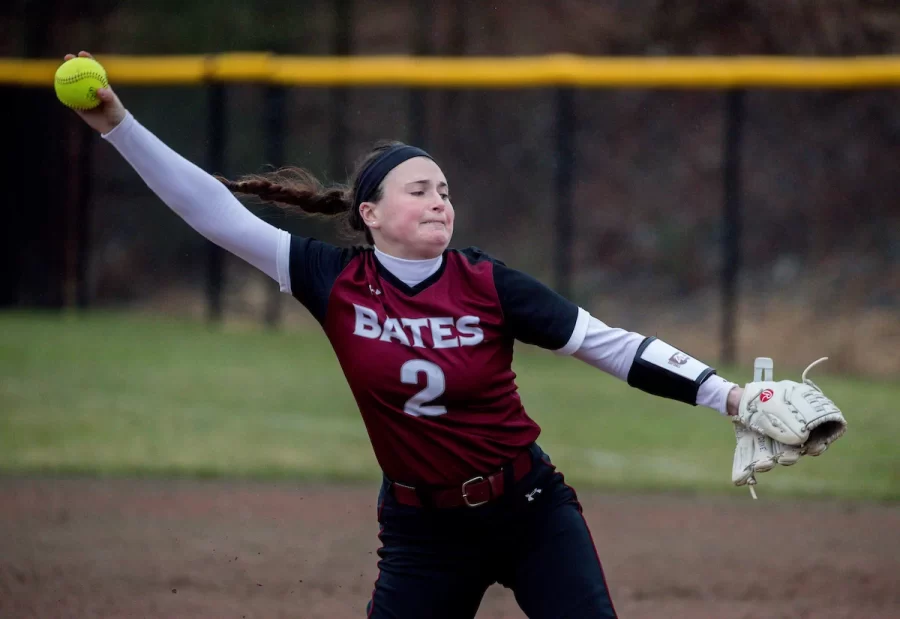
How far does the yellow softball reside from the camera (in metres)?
2.74

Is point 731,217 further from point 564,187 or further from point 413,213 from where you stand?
point 413,213

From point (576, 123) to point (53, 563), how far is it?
8.86 metres

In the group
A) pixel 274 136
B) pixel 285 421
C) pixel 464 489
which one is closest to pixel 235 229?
pixel 464 489

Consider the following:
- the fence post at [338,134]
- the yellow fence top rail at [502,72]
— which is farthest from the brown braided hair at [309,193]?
the fence post at [338,134]

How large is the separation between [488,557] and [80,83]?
144 cm

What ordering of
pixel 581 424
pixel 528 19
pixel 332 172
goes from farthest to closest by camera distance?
1. pixel 528 19
2. pixel 332 172
3. pixel 581 424

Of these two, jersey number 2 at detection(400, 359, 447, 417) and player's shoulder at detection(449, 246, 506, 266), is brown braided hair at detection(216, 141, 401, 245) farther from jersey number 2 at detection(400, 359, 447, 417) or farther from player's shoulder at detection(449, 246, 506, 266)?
jersey number 2 at detection(400, 359, 447, 417)

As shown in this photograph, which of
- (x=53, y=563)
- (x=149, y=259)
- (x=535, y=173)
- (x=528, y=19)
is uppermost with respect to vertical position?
(x=528, y=19)

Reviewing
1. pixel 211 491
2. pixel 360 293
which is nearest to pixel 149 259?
pixel 211 491

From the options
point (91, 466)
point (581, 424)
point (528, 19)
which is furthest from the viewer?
point (528, 19)

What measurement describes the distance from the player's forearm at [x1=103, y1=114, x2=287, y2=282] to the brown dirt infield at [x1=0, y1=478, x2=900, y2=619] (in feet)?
6.39

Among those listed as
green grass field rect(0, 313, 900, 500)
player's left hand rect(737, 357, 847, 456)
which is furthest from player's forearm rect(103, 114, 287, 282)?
green grass field rect(0, 313, 900, 500)

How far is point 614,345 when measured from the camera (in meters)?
2.96

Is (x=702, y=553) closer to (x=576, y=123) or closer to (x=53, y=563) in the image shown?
(x=53, y=563)
